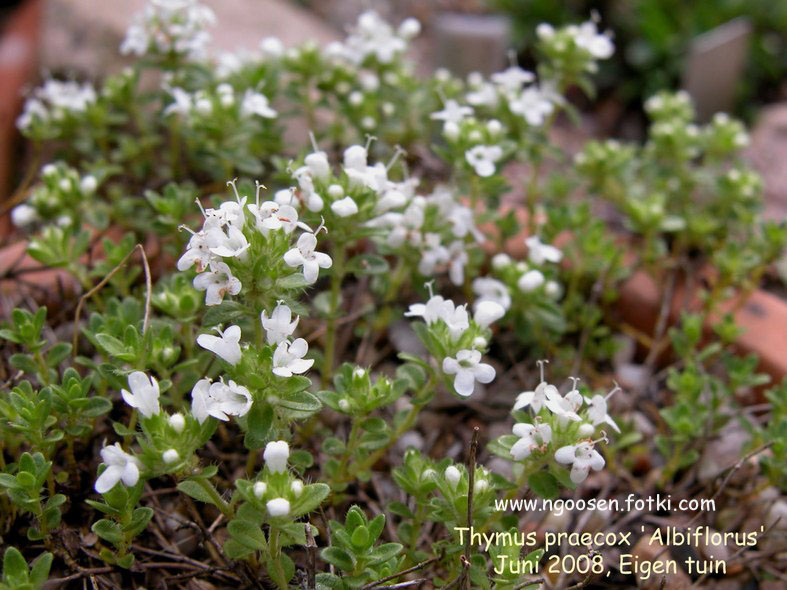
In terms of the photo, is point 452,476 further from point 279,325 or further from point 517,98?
point 517,98

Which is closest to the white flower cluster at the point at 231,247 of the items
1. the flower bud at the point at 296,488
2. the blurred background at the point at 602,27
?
the flower bud at the point at 296,488

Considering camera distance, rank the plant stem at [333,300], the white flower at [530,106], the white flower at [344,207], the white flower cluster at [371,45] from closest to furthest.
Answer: the white flower at [344,207] → the plant stem at [333,300] → the white flower at [530,106] → the white flower cluster at [371,45]

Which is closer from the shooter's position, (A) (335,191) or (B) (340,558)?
(B) (340,558)

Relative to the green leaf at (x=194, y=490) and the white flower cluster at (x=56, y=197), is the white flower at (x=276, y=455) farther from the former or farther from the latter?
the white flower cluster at (x=56, y=197)

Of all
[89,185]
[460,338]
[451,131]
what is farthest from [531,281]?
[89,185]

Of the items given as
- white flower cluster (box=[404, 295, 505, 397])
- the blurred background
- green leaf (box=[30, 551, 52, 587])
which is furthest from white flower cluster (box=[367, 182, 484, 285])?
the blurred background

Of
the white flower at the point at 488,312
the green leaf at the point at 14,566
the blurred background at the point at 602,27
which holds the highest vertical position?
the white flower at the point at 488,312
